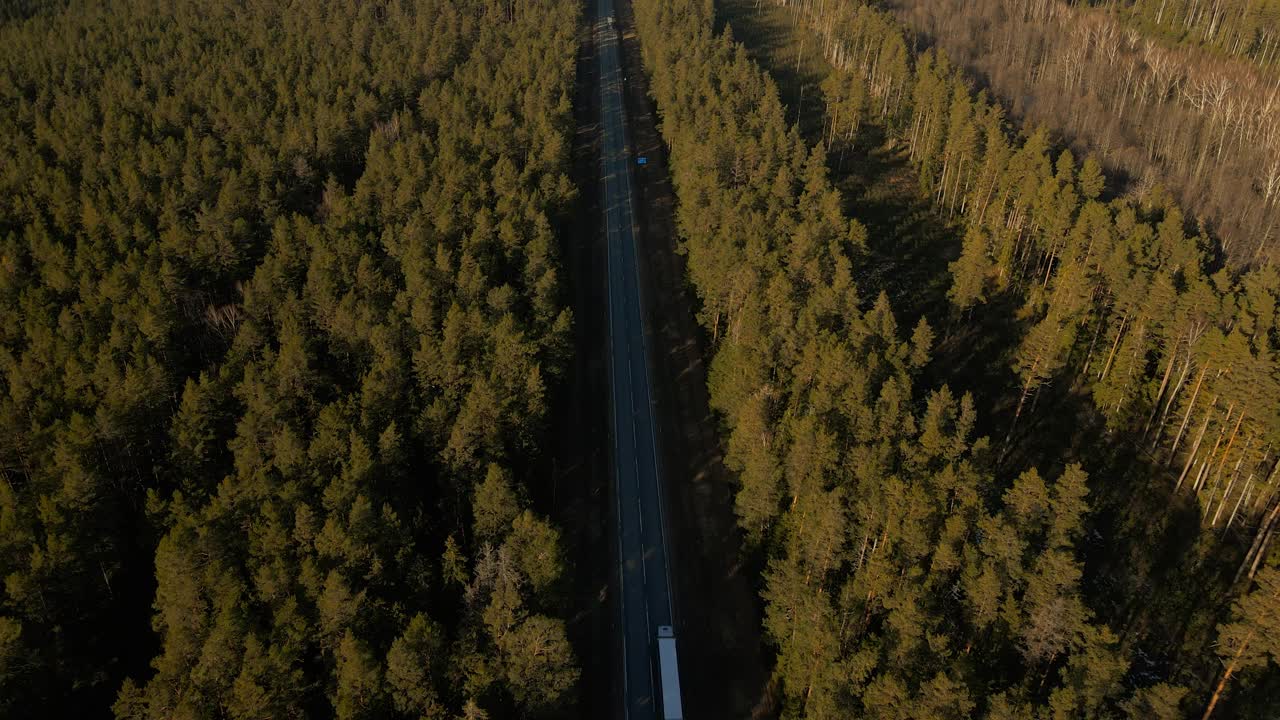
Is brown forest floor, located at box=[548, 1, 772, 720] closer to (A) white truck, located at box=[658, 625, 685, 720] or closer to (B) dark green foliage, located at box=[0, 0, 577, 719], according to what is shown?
(A) white truck, located at box=[658, 625, 685, 720]

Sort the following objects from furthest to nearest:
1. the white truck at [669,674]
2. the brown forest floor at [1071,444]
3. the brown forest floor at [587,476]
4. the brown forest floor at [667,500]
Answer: the brown forest floor at [1071,444] < the brown forest floor at [587,476] < the brown forest floor at [667,500] < the white truck at [669,674]

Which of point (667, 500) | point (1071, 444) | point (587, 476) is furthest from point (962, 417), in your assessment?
point (587, 476)

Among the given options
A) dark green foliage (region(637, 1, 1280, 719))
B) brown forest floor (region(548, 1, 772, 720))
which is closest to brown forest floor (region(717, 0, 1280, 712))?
dark green foliage (region(637, 1, 1280, 719))

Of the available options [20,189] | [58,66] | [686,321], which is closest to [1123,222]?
[686,321]

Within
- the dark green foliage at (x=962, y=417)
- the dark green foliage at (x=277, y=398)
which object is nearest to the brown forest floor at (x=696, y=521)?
the dark green foliage at (x=962, y=417)

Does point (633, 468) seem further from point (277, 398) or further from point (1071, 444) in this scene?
point (1071, 444)

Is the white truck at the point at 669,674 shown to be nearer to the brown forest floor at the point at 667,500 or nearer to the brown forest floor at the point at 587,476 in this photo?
the brown forest floor at the point at 667,500

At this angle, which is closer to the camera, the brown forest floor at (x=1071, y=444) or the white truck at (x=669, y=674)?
the white truck at (x=669, y=674)
